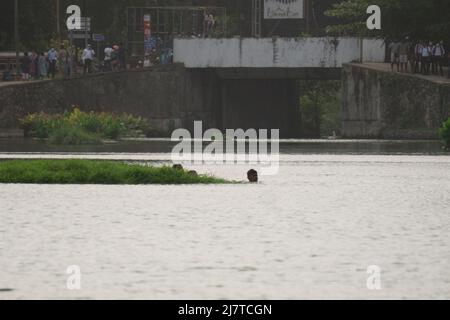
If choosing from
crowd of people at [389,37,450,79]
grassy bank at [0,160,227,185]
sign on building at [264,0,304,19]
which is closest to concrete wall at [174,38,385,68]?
crowd of people at [389,37,450,79]

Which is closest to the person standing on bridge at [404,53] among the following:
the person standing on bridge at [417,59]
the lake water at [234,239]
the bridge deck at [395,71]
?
the bridge deck at [395,71]

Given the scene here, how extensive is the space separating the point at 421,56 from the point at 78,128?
16.6 metres

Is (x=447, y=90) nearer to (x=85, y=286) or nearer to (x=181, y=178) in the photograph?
(x=181, y=178)

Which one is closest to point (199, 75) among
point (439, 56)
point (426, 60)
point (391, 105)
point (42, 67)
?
point (42, 67)

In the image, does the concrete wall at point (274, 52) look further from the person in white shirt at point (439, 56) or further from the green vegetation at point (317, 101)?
the green vegetation at point (317, 101)

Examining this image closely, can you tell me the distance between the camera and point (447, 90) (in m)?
68.1

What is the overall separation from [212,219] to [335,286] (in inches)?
328

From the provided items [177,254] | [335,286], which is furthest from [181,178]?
[335,286]

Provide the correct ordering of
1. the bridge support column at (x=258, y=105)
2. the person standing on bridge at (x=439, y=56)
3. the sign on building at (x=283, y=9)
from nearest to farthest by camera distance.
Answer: the person standing on bridge at (x=439, y=56)
the sign on building at (x=283, y=9)
the bridge support column at (x=258, y=105)

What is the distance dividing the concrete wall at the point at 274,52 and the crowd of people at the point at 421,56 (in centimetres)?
534

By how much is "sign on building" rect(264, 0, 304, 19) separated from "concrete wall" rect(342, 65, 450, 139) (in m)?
12.6

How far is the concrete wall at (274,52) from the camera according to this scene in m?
82.9

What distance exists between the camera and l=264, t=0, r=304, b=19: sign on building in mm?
91812

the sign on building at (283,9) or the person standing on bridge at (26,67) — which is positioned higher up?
the sign on building at (283,9)
